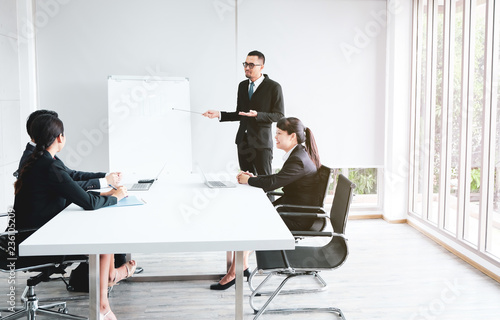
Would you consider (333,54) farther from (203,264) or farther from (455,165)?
(203,264)

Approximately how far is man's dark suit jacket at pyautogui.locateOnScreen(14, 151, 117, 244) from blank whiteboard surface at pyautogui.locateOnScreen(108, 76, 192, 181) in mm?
2485

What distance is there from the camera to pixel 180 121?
5492 mm

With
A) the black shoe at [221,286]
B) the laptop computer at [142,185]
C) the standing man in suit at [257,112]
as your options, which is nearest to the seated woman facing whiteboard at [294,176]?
the black shoe at [221,286]

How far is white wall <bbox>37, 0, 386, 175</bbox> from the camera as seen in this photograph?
546 cm

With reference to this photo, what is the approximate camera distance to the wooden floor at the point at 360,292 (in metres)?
3.30

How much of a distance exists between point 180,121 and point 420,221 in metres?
3.00

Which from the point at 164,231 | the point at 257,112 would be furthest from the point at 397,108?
the point at 164,231

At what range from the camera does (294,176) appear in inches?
138

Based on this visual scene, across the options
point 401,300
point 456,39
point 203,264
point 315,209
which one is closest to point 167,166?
point 203,264

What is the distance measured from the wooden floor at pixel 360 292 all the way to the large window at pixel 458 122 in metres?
0.44

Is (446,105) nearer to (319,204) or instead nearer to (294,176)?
(319,204)

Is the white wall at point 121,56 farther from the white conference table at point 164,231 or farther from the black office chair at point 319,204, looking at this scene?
the white conference table at point 164,231

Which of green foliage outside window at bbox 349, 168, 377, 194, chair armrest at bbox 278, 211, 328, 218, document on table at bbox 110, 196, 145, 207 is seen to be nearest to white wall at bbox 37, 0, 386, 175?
green foliage outside window at bbox 349, 168, 377, 194

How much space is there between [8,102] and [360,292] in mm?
3740
